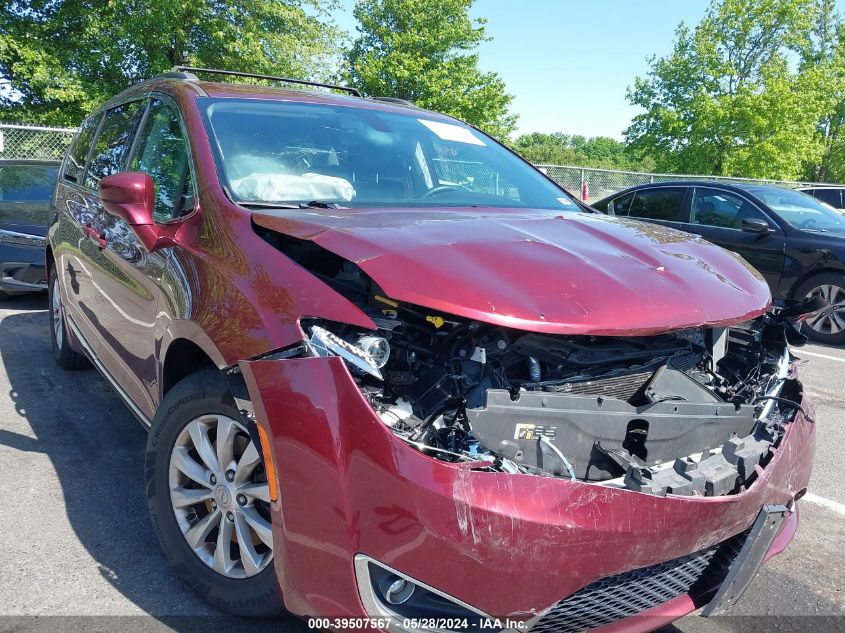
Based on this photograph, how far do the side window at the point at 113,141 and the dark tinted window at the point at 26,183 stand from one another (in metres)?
4.44

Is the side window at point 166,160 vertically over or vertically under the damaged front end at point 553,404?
over

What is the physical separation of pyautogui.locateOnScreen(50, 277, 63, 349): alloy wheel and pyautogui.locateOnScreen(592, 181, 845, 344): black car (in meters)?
6.78

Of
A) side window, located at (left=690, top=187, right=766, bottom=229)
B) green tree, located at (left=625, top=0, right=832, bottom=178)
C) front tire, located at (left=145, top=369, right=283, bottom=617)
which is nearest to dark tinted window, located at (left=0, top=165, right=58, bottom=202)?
front tire, located at (left=145, top=369, right=283, bottom=617)

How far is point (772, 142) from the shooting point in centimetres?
2688

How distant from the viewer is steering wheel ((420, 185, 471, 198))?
3161mm

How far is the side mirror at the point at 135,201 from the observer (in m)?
2.66

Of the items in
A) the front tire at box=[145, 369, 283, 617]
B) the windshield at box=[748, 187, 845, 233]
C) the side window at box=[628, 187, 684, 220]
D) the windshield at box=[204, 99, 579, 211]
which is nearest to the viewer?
the front tire at box=[145, 369, 283, 617]

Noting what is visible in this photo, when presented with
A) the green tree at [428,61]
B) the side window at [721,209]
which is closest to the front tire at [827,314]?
the side window at [721,209]

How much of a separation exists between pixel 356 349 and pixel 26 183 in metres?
Result: 8.16

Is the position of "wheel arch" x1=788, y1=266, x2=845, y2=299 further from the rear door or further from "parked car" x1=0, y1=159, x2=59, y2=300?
"parked car" x1=0, y1=159, x2=59, y2=300

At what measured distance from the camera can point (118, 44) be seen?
1533 centimetres

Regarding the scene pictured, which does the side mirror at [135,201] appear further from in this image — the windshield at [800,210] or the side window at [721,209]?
the windshield at [800,210]

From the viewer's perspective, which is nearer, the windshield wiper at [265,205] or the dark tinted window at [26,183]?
the windshield wiper at [265,205]

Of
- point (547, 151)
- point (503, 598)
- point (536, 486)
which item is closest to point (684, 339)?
point (536, 486)
